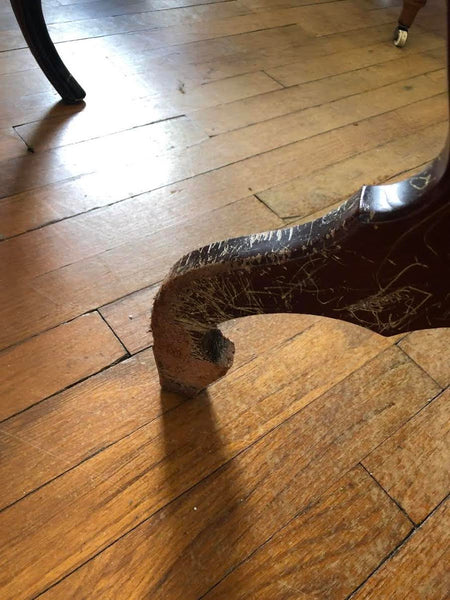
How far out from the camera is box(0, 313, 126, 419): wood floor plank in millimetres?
Result: 717

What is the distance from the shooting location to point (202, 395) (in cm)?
74

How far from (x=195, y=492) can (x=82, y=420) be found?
194mm

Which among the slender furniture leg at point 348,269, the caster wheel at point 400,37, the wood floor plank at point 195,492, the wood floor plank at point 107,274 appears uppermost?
the slender furniture leg at point 348,269

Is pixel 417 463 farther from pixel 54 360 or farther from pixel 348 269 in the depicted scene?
pixel 54 360

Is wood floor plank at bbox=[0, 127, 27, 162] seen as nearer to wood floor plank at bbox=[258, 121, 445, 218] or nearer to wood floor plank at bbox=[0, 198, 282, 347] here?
wood floor plank at bbox=[0, 198, 282, 347]

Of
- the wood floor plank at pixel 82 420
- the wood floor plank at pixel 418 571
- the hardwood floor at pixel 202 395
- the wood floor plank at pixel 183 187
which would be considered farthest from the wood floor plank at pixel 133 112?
the wood floor plank at pixel 418 571

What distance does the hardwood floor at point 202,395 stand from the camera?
604 mm

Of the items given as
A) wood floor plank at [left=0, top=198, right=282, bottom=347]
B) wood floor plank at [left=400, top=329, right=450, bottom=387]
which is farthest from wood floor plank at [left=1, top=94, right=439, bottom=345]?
wood floor plank at [left=400, top=329, right=450, bottom=387]

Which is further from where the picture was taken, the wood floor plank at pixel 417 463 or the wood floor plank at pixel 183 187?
the wood floor plank at pixel 183 187

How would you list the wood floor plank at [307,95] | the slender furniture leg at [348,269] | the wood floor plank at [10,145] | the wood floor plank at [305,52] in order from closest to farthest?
the slender furniture leg at [348,269]
the wood floor plank at [10,145]
the wood floor plank at [307,95]
the wood floor plank at [305,52]

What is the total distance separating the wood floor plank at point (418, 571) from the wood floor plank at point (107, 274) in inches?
22.5

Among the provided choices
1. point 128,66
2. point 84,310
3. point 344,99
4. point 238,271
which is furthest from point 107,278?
point 344,99

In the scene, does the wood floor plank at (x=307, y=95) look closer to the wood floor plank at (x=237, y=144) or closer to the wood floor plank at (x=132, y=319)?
the wood floor plank at (x=237, y=144)

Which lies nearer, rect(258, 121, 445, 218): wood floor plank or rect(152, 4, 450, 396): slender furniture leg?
rect(152, 4, 450, 396): slender furniture leg
